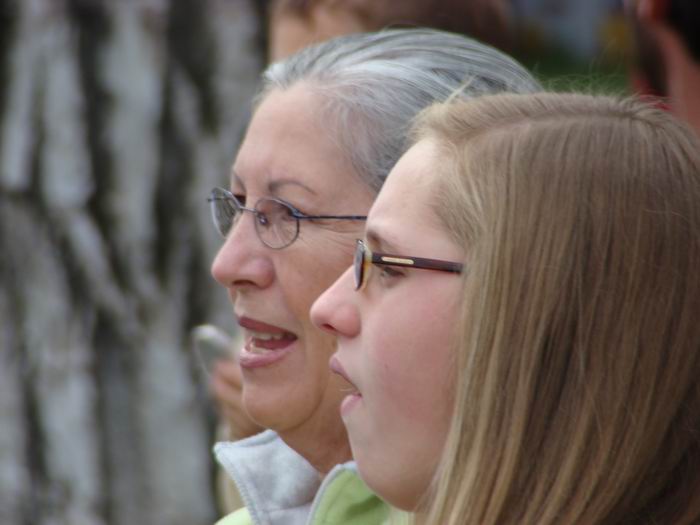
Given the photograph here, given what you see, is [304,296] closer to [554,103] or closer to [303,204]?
[303,204]

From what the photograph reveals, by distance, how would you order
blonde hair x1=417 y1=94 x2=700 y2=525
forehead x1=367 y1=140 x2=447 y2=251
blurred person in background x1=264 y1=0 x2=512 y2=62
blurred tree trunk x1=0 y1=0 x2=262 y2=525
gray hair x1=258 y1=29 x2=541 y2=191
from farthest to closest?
1. blurred tree trunk x1=0 y1=0 x2=262 y2=525
2. blurred person in background x1=264 y1=0 x2=512 y2=62
3. gray hair x1=258 y1=29 x2=541 y2=191
4. forehead x1=367 y1=140 x2=447 y2=251
5. blonde hair x1=417 y1=94 x2=700 y2=525

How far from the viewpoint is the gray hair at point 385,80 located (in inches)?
97.0

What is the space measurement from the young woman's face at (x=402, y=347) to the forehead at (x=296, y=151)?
525 mm

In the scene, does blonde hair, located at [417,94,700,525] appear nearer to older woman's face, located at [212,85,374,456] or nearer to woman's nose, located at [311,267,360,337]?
woman's nose, located at [311,267,360,337]

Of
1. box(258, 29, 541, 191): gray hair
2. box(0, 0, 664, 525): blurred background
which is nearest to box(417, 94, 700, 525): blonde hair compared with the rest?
box(258, 29, 541, 191): gray hair

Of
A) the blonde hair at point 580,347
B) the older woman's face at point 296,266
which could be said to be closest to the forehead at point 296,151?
the older woman's face at point 296,266

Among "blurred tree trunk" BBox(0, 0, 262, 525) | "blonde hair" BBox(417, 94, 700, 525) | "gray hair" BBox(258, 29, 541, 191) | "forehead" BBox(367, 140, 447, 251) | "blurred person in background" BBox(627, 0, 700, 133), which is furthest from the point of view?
"blurred tree trunk" BBox(0, 0, 262, 525)

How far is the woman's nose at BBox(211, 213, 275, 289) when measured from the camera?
8.18 feet

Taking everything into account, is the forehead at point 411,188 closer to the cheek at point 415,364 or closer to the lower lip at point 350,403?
the cheek at point 415,364

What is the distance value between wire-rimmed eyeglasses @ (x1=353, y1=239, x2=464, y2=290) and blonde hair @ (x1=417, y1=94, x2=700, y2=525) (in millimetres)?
36

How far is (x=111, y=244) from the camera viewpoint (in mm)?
4734

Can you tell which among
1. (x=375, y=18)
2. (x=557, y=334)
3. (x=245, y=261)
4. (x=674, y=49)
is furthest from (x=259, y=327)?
(x=674, y=49)

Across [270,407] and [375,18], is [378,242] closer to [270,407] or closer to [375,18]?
[270,407]

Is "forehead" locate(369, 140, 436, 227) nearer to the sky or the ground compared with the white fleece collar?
nearer to the sky
